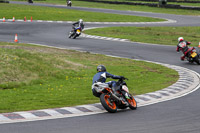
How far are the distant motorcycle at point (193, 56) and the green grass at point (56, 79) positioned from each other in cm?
256

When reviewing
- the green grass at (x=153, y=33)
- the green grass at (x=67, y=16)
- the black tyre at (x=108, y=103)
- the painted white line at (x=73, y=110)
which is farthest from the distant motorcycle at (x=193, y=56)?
the green grass at (x=67, y=16)

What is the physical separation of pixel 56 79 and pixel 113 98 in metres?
5.99

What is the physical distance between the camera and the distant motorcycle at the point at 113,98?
13.3 m

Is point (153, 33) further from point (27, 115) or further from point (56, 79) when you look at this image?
point (27, 115)

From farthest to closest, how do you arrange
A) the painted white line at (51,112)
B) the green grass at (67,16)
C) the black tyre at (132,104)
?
the green grass at (67,16) → the black tyre at (132,104) → the painted white line at (51,112)

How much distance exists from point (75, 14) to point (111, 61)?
3536cm

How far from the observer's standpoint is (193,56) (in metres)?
26.0

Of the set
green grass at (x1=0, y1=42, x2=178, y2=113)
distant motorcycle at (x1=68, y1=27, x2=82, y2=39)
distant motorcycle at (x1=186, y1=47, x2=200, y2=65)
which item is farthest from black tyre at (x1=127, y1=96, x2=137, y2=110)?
distant motorcycle at (x1=68, y1=27, x2=82, y2=39)

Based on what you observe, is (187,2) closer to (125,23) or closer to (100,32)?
(125,23)

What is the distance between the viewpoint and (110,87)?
14.0m

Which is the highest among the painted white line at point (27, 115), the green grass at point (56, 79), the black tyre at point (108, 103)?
the black tyre at point (108, 103)

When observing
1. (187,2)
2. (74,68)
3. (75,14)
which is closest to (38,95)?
(74,68)

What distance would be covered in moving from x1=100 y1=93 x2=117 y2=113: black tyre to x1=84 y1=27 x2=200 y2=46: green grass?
2344 centimetres

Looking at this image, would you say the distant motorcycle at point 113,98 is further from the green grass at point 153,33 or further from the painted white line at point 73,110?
the green grass at point 153,33
